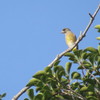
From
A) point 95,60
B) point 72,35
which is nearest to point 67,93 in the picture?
point 95,60

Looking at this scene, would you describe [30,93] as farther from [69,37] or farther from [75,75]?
[69,37]

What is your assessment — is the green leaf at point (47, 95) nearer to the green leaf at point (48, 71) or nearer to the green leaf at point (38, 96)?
the green leaf at point (38, 96)

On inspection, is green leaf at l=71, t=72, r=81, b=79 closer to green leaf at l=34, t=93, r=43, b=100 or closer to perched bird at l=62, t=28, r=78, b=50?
green leaf at l=34, t=93, r=43, b=100

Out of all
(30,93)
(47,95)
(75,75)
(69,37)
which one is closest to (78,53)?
(75,75)

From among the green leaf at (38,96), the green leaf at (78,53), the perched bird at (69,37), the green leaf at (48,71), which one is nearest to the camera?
the green leaf at (48,71)

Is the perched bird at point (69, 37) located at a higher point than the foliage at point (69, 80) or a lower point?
higher

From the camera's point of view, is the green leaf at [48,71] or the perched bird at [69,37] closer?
the green leaf at [48,71]

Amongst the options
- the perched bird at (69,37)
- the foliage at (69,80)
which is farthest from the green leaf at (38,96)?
the perched bird at (69,37)

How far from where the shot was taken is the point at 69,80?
15.9 ft

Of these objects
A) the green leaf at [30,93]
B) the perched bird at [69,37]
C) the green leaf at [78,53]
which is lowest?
the green leaf at [30,93]

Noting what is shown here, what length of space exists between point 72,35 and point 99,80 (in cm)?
730

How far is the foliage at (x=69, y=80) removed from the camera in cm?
475

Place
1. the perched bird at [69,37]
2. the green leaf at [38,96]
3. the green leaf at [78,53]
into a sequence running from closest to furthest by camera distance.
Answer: the green leaf at [38,96] < the green leaf at [78,53] < the perched bird at [69,37]

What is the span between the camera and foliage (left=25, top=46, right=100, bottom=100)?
475 cm
